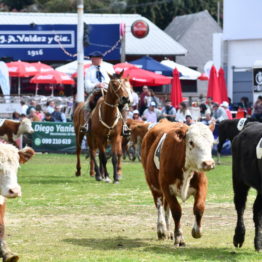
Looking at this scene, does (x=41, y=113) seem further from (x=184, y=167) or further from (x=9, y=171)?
(x=9, y=171)

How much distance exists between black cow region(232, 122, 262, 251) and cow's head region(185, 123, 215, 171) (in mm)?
471

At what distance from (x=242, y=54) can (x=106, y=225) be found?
3050 cm

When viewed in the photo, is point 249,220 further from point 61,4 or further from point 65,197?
point 61,4

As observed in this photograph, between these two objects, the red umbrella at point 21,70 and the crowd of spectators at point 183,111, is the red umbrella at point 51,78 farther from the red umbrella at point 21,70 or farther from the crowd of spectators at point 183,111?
the crowd of spectators at point 183,111

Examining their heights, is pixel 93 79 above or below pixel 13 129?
above

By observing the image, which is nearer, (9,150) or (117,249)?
(9,150)

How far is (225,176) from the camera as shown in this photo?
23125mm

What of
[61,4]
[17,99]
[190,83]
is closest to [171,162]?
[17,99]

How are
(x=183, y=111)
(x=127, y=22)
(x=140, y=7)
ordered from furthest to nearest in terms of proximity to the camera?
(x=140, y=7), (x=127, y=22), (x=183, y=111)

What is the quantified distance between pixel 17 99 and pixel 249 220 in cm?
2538

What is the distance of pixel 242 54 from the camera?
43.2m

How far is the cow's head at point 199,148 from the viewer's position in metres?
11.0

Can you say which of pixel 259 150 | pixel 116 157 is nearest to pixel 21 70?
pixel 116 157

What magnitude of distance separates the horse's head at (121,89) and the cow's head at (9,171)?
10346mm
